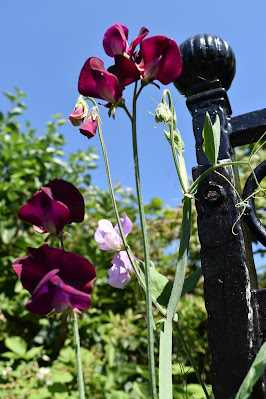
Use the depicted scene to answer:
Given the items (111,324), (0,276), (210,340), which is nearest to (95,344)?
(111,324)

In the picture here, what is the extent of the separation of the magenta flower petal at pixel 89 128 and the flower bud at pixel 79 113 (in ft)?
0.04

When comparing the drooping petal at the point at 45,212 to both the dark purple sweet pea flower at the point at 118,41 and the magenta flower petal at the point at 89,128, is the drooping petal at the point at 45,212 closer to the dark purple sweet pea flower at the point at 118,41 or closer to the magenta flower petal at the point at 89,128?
the magenta flower petal at the point at 89,128

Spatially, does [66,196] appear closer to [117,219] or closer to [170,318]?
[117,219]

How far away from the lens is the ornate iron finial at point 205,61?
977 millimetres

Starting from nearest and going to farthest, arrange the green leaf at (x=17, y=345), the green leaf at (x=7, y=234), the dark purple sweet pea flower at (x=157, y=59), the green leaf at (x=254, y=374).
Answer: the green leaf at (x=254, y=374) → the dark purple sweet pea flower at (x=157, y=59) → the green leaf at (x=17, y=345) → the green leaf at (x=7, y=234)

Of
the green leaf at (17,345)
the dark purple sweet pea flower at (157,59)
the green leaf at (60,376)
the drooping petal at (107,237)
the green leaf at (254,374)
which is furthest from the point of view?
the green leaf at (17,345)

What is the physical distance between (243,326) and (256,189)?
10.3 inches

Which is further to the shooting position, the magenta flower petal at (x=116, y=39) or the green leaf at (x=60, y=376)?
the green leaf at (x=60, y=376)

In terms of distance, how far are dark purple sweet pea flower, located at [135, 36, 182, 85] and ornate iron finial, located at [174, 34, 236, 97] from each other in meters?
0.33

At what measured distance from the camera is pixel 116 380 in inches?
85.0

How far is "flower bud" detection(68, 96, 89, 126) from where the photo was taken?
68 cm

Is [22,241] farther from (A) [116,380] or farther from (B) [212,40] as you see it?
(B) [212,40]

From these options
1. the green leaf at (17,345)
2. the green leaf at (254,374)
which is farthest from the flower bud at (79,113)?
the green leaf at (17,345)

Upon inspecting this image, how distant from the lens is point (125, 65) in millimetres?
632
